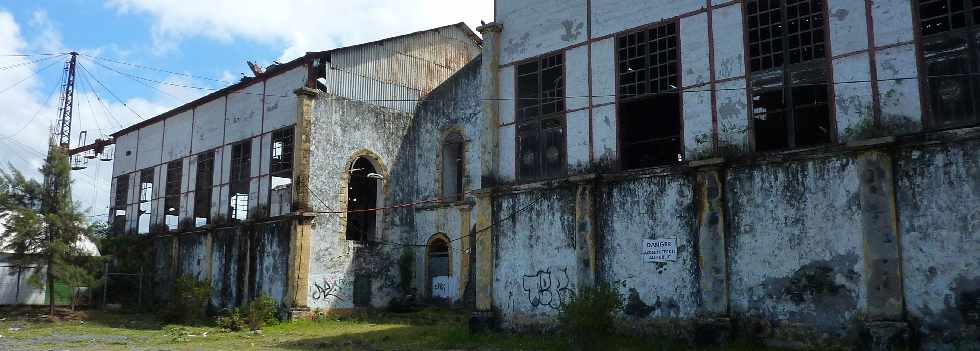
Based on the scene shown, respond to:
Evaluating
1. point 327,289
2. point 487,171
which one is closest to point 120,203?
point 327,289

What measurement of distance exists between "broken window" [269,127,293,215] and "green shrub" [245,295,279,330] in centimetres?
290

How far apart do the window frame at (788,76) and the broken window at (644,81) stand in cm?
145

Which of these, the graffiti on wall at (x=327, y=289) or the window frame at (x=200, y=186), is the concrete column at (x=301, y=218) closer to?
the graffiti on wall at (x=327, y=289)

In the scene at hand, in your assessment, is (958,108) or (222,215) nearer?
(958,108)

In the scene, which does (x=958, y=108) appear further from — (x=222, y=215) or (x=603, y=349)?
(x=222, y=215)

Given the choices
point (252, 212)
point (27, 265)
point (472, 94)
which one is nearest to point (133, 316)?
point (27, 265)

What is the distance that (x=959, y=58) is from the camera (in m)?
11.1

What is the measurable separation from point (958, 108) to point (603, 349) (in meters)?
6.48

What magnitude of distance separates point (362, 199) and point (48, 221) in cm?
1082

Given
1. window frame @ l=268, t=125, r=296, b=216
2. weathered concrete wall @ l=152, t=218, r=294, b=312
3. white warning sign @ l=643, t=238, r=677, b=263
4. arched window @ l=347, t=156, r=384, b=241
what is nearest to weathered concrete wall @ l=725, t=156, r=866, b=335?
white warning sign @ l=643, t=238, r=677, b=263

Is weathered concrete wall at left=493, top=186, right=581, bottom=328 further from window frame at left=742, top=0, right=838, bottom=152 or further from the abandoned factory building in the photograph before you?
window frame at left=742, top=0, right=838, bottom=152

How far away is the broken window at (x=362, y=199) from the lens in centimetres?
2509

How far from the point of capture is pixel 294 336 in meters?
18.7

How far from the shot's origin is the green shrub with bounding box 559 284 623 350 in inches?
477
